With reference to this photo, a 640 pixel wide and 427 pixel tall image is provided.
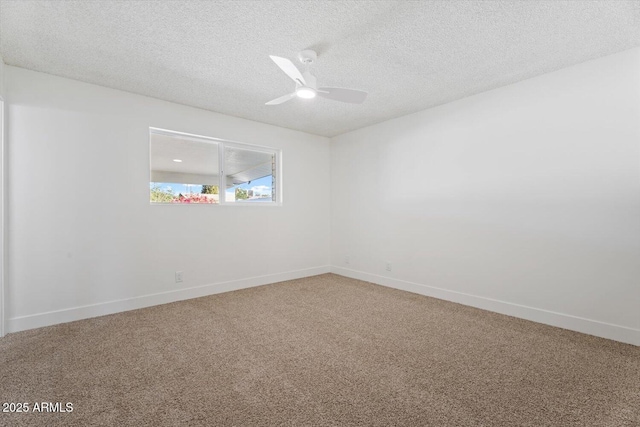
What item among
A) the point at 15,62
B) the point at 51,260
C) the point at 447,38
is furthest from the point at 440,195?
the point at 15,62

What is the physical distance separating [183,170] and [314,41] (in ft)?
7.90

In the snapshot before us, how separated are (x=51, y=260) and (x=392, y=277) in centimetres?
393

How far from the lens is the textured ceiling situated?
1887 mm

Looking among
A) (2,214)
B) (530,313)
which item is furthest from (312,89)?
(530,313)

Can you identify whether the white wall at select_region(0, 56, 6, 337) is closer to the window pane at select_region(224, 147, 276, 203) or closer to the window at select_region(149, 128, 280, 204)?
the window at select_region(149, 128, 280, 204)

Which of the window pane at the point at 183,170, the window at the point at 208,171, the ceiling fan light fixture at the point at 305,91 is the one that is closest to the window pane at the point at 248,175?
the window at the point at 208,171

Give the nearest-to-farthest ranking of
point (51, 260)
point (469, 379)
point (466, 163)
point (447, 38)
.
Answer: point (469, 379)
point (447, 38)
point (51, 260)
point (466, 163)

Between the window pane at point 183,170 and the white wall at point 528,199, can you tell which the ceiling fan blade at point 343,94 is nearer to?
the white wall at point 528,199

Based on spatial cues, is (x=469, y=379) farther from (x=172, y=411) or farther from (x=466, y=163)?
(x=466, y=163)

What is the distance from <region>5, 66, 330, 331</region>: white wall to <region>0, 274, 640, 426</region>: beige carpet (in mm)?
350

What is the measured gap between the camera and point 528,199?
286cm

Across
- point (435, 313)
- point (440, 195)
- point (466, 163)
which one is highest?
point (466, 163)

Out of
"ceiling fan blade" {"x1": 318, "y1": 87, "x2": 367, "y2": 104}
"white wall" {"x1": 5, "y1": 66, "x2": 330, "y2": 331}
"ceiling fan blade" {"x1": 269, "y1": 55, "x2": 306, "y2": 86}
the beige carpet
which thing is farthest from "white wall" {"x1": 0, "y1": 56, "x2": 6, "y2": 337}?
"ceiling fan blade" {"x1": 318, "y1": 87, "x2": 367, "y2": 104}

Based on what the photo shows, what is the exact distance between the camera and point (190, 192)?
372cm
